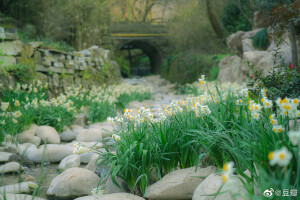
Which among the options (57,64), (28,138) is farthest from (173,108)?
(57,64)

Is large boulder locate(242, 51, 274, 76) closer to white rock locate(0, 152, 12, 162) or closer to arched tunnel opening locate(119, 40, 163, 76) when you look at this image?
white rock locate(0, 152, 12, 162)

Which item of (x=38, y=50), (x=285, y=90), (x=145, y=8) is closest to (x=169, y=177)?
(x=285, y=90)

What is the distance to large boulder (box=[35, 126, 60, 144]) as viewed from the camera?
527cm

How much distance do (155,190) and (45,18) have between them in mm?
10116

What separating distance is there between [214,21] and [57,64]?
35.4ft

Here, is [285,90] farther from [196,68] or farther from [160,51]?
[160,51]

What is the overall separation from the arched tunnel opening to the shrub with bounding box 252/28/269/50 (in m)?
14.9

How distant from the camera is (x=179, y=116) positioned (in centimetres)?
340

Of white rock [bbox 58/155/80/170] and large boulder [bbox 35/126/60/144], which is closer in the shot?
white rock [bbox 58/155/80/170]

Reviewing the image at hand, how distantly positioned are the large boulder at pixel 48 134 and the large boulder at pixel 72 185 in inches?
87.6

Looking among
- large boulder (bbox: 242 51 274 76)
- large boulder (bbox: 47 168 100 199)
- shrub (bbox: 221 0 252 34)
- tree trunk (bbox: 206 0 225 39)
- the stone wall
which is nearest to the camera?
large boulder (bbox: 47 168 100 199)

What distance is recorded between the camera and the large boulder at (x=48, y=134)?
17.3ft

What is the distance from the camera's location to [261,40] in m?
9.36

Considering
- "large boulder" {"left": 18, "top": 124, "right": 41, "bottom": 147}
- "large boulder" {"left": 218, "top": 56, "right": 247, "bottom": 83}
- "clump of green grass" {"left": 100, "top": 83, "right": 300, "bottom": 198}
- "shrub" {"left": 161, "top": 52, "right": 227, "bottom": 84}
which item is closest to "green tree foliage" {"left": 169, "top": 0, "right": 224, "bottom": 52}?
"shrub" {"left": 161, "top": 52, "right": 227, "bottom": 84}
